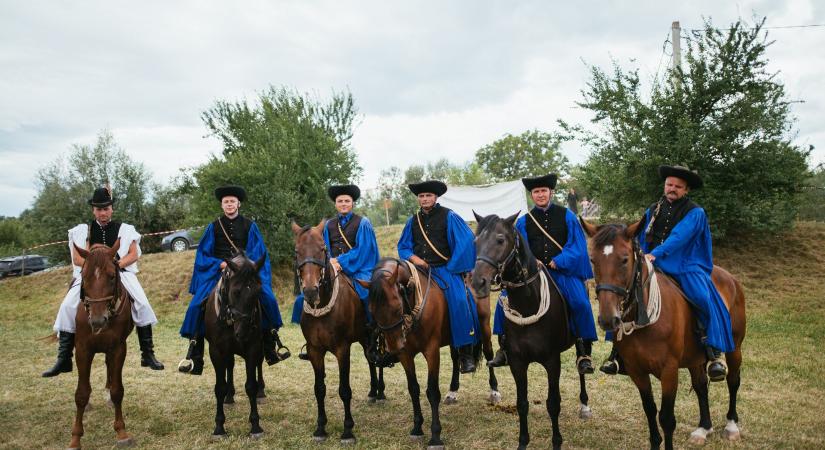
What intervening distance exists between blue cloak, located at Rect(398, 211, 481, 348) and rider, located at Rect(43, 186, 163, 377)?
349cm

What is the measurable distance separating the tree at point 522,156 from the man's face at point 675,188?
175 feet

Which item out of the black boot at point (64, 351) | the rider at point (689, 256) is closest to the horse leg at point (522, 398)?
the rider at point (689, 256)

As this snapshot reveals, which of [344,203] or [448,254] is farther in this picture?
[344,203]

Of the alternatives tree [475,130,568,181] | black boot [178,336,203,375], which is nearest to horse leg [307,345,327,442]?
black boot [178,336,203,375]

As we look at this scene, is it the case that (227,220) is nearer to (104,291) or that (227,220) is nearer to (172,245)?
(104,291)

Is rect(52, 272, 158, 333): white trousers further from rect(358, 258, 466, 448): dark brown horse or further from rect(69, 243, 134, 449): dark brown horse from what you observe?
rect(358, 258, 466, 448): dark brown horse

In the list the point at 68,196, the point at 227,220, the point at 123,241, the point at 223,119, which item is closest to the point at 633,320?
the point at 227,220

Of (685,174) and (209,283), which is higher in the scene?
(685,174)

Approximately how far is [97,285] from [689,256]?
648 cm

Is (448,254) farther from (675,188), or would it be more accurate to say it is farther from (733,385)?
(733,385)

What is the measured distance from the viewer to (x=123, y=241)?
688cm

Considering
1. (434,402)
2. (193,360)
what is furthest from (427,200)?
(193,360)

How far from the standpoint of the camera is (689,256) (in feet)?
18.6

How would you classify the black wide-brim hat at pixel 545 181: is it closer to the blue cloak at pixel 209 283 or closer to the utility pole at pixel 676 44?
the blue cloak at pixel 209 283
